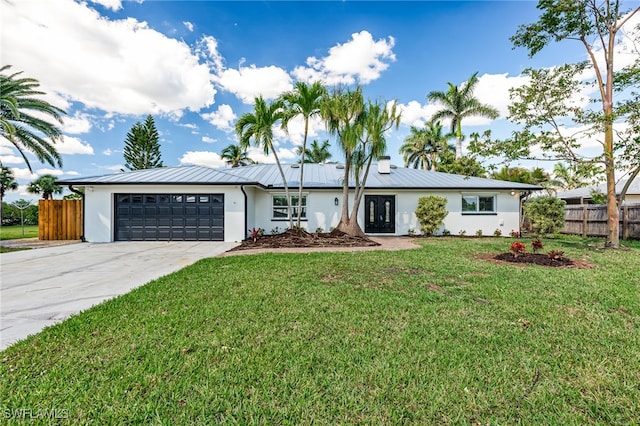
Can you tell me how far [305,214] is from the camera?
46.1ft

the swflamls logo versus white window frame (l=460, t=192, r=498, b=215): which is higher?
white window frame (l=460, t=192, r=498, b=215)

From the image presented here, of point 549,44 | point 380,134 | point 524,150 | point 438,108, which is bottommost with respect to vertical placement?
point 524,150

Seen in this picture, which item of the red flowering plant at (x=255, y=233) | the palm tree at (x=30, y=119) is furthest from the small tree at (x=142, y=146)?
the red flowering plant at (x=255, y=233)

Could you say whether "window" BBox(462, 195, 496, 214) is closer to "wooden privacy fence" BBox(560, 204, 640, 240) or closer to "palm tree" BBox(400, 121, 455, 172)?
"wooden privacy fence" BBox(560, 204, 640, 240)

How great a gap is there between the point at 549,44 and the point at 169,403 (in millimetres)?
14711

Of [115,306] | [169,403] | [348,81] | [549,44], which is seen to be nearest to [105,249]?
[115,306]

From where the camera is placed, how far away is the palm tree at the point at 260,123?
10539 millimetres

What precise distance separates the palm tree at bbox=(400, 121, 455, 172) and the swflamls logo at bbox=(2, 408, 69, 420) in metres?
28.9

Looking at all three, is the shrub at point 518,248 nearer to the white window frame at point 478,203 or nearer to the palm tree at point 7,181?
the white window frame at point 478,203

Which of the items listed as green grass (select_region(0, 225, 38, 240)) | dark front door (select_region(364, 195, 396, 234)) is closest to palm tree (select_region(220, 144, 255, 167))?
green grass (select_region(0, 225, 38, 240))

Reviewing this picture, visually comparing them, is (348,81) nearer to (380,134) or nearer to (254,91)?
(380,134)

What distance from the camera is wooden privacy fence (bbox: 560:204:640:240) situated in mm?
12500

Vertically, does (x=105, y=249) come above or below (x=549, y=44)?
below

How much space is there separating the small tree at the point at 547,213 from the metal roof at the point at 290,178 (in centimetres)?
88
